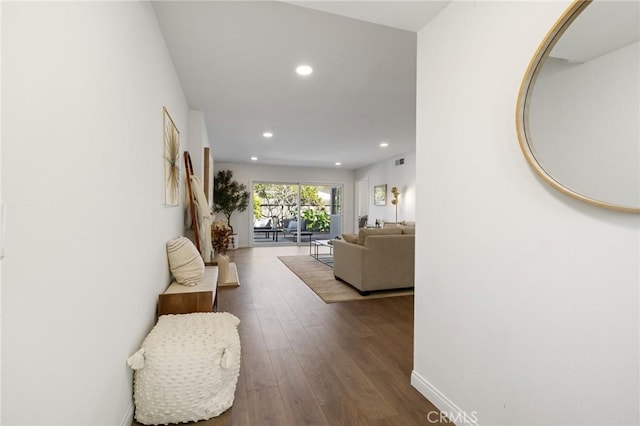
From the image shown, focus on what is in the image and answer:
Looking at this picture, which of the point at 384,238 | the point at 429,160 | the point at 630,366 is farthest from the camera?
the point at 384,238

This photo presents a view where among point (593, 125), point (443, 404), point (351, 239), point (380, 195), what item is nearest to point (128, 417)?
point (443, 404)

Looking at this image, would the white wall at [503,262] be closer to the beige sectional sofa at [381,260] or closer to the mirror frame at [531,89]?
the mirror frame at [531,89]

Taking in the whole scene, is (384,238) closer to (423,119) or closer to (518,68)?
(423,119)

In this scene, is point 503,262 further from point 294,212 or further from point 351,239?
point 294,212

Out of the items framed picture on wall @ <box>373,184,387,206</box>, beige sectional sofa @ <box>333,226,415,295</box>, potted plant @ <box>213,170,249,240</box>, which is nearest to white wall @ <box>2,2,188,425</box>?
beige sectional sofa @ <box>333,226,415,295</box>

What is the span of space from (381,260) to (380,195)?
4847 mm

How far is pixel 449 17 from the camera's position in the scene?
1.65 meters

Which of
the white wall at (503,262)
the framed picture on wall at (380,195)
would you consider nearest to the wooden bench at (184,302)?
the white wall at (503,262)

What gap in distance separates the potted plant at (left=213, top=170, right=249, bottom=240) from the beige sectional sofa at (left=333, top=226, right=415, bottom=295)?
5114mm

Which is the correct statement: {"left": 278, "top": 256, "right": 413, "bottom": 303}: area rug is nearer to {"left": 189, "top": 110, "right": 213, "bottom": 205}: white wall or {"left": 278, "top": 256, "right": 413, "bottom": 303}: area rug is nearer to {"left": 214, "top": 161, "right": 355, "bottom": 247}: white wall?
{"left": 189, "top": 110, "right": 213, "bottom": 205}: white wall

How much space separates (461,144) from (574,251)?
71 cm

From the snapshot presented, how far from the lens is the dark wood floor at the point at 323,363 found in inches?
64.5

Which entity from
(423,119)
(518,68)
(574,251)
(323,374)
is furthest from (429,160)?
(323,374)

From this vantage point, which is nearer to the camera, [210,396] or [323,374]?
[210,396]
